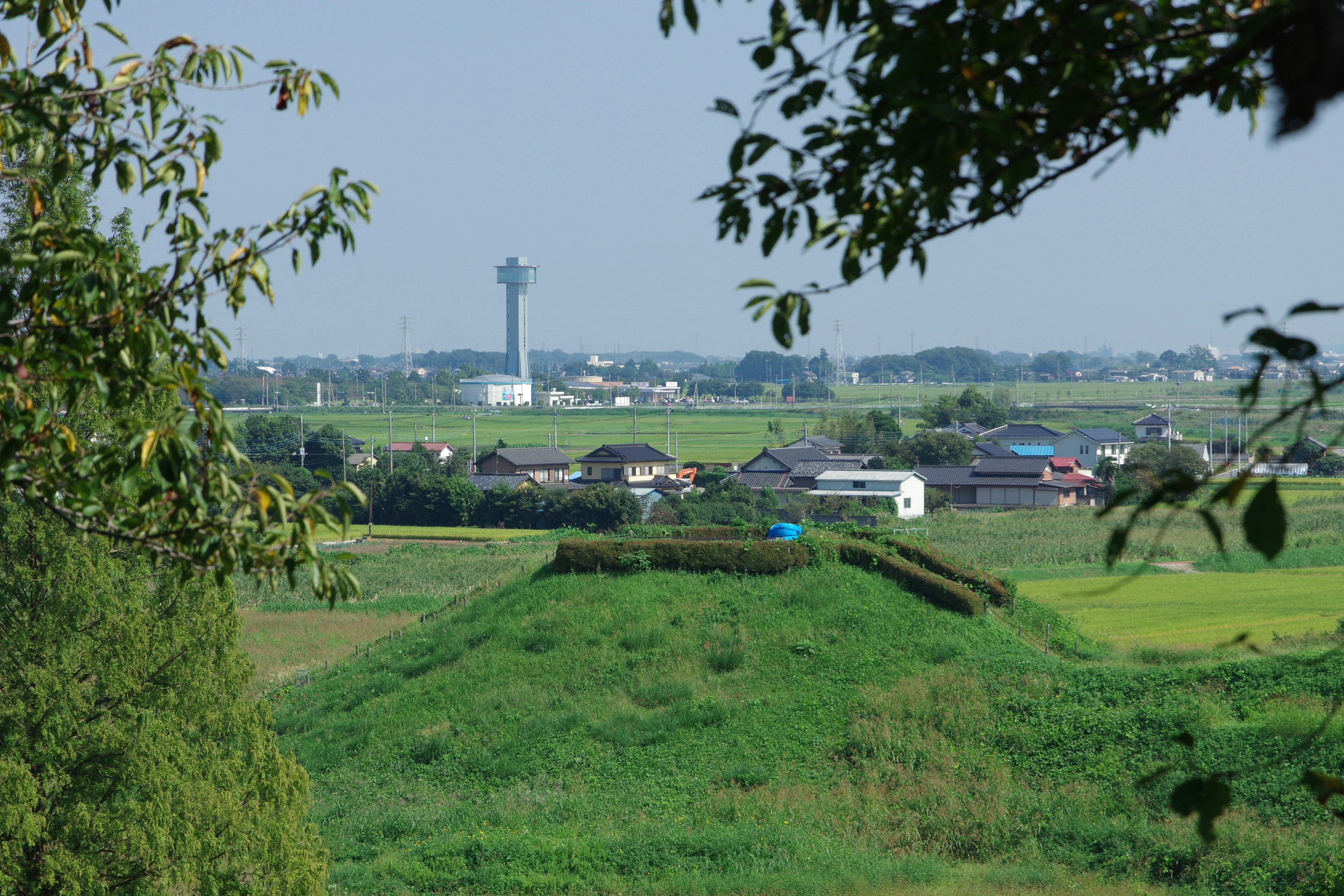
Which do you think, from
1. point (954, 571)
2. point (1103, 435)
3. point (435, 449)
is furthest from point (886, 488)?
point (435, 449)

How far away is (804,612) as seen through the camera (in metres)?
19.5

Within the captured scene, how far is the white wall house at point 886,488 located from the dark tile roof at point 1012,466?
204 inches

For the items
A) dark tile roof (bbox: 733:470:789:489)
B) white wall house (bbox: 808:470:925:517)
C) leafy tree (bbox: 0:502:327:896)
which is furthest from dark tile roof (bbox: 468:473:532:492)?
leafy tree (bbox: 0:502:327:896)

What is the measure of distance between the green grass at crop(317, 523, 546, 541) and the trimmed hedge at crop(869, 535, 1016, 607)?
24.5 metres

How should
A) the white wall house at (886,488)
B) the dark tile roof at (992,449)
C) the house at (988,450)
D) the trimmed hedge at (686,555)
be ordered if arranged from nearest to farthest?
the trimmed hedge at (686,555) < the white wall house at (886,488) < the house at (988,450) < the dark tile roof at (992,449)

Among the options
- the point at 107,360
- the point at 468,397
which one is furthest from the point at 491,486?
the point at 468,397

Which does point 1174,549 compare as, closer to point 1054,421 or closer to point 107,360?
point 107,360

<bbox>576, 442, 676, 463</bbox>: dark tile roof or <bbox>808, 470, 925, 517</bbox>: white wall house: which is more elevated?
<bbox>576, 442, 676, 463</bbox>: dark tile roof

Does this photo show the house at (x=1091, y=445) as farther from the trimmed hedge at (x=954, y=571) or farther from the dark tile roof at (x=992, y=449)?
the trimmed hedge at (x=954, y=571)

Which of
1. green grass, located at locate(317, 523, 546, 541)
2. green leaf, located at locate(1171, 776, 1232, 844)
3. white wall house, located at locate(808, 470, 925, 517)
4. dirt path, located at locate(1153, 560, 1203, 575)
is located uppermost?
green leaf, located at locate(1171, 776, 1232, 844)

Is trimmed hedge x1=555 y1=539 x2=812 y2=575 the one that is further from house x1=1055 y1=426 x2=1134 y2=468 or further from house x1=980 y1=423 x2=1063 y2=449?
house x1=980 y1=423 x2=1063 y2=449

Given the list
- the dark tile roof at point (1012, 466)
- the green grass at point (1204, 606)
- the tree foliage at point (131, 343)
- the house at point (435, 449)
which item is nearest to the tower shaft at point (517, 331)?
the house at point (435, 449)

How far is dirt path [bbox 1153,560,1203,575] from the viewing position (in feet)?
107

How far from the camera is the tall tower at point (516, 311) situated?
170m
